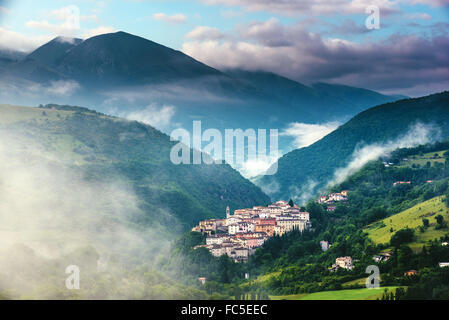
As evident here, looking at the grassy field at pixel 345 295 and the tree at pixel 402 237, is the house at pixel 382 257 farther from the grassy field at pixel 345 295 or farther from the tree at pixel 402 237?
the grassy field at pixel 345 295

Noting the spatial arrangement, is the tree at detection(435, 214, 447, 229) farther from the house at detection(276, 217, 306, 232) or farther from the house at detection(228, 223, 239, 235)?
the house at detection(228, 223, 239, 235)

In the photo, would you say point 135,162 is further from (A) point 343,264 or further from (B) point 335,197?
(A) point 343,264

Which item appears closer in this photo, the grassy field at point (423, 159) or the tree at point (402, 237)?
the tree at point (402, 237)

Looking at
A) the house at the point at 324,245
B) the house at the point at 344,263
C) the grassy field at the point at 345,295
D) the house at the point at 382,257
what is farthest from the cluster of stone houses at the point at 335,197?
the grassy field at the point at 345,295

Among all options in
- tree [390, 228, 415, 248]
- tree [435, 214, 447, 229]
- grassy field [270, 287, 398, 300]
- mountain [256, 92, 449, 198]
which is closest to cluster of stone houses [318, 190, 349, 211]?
tree [435, 214, 447, 229]

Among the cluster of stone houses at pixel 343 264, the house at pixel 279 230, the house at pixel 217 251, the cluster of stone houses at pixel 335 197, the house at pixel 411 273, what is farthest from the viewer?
the cluster of stone houses at pixel 335 197

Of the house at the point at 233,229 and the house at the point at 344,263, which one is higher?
the house at the point at 233,229

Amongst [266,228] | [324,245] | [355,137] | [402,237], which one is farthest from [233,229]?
[355,137]
